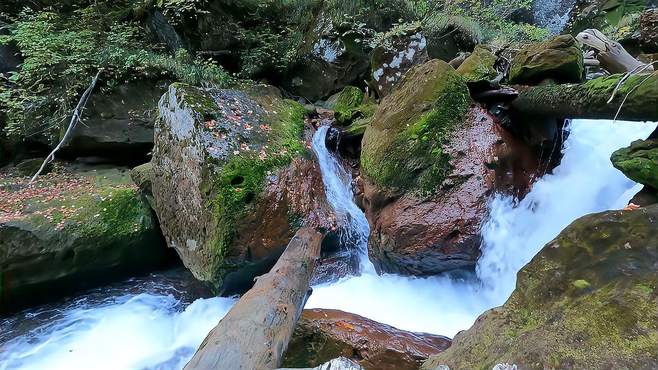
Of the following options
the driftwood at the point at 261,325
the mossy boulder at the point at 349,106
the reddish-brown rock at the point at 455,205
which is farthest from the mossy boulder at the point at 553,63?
the driftwood at the point at 261,325

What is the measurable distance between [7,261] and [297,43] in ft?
24.5

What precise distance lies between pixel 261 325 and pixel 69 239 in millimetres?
4755

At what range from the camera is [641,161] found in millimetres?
3764

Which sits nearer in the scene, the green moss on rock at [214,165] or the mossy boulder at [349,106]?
the green moss on rock at [214,165]

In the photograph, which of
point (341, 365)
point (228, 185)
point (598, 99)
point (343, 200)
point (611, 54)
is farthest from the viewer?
point (343, 200)

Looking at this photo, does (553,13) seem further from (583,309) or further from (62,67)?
(62,67)

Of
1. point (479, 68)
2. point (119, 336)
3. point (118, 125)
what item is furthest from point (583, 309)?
point (118, 125)

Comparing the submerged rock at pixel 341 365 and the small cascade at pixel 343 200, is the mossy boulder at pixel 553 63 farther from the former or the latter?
the submerged rock at pixel 341 365

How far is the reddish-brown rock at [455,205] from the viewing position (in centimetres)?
444

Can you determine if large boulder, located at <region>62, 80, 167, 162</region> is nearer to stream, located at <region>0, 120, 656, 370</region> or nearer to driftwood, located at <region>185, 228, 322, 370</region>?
stream, located at <region>0, 120, 656, 370</region>

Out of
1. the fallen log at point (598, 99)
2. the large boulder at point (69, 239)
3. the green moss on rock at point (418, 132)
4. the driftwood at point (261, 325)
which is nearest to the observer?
the driftwood at point (261, 325)

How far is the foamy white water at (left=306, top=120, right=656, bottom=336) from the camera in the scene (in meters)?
4.51

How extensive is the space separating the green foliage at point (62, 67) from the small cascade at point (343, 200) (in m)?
3.43

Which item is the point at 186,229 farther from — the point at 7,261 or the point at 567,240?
the point at 567,240
